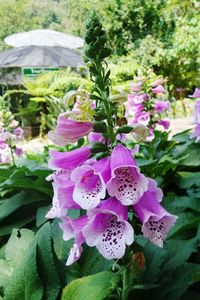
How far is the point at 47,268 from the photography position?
4.70ft

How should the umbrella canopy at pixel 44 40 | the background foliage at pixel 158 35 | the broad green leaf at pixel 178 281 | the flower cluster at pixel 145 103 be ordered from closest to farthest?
the broad green leaf at pixel 178 281 < the flower cluster at pixel 145 103 < the background foliage at pixel 158 35 < the umbrella canopy at pixel 44 40

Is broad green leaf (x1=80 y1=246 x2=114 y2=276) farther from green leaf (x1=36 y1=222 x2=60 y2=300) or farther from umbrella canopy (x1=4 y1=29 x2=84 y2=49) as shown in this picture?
umbrella canopy (x1=4 y1=29 x2=84 y2=49)

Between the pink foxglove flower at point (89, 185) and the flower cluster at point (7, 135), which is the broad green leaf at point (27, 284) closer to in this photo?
the pink foxglove flower at point (89, 185)

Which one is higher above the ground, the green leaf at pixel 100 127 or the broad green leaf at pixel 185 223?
the green leaf at pixel 100 127

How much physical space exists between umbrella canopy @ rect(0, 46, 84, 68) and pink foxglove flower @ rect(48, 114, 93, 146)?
42.3ft

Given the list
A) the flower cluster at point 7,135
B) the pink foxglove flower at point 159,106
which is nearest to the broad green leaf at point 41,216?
the pink foxglove flower at point 159,106

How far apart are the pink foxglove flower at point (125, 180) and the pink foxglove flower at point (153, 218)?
0.19 ft

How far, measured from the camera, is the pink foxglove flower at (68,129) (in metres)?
1.18

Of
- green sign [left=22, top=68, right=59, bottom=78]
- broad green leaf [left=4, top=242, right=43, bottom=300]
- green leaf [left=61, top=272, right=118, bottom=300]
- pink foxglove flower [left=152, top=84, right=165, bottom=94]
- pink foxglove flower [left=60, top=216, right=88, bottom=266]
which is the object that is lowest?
green sign [left=22, top=68, right=59, bottom=78]

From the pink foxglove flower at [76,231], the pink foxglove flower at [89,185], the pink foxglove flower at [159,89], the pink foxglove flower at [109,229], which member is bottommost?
the pink foxglove flower at [159,89]

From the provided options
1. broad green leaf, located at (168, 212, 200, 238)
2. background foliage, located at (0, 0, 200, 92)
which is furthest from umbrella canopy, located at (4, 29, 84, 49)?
broad green leaf, located at (168, 212, 200, 238)

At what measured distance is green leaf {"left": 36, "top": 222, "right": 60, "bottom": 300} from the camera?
1411 mm

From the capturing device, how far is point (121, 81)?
527 inches

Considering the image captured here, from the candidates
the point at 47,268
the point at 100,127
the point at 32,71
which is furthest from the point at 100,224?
the point at 32,71
